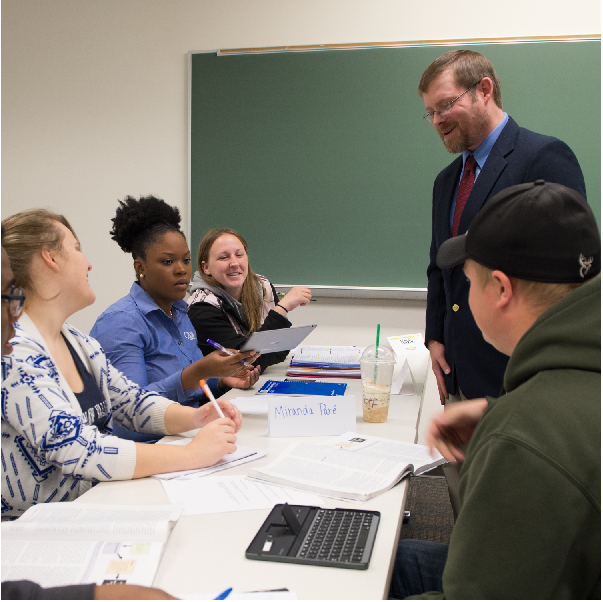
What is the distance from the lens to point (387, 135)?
11.5 ft

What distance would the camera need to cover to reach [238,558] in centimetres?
94

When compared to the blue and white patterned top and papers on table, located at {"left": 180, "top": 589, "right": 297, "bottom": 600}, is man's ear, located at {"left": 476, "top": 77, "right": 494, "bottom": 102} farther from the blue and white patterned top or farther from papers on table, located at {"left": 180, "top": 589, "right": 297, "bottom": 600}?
papers on table, located at {"left": 180, "top": 589, "right": 297, "bottom": 600}

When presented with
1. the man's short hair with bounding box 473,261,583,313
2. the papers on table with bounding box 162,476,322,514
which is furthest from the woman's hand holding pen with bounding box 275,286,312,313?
the man's short hair with bounding box 473,261,583,313

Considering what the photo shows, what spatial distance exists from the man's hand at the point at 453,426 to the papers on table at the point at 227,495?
0.28 meters

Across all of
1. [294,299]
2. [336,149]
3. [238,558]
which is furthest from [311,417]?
[336,149]

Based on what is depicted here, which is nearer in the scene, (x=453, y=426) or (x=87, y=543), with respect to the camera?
(x=87, y=543)

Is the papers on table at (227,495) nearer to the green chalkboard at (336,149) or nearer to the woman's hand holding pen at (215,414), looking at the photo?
the woman's hand holding pen at (215,414)

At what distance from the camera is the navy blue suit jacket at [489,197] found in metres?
1.92

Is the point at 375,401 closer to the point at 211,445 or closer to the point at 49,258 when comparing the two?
the point at 211,445

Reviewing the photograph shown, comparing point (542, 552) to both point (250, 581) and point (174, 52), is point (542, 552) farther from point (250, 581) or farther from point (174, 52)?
point (174, 52)

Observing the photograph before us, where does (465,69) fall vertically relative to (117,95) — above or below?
below

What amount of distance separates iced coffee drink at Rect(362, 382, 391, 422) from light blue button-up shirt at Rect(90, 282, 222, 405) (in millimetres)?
631

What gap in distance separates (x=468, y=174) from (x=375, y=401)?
100 cm

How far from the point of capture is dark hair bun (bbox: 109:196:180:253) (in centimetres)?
220
